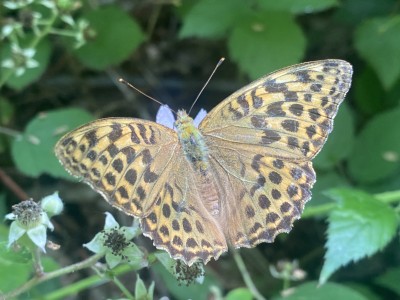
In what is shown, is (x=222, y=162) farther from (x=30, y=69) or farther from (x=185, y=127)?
(x=30, y=69)

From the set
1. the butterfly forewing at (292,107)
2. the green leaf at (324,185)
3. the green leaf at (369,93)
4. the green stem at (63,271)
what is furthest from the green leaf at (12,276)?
the green leaf at (369,93)

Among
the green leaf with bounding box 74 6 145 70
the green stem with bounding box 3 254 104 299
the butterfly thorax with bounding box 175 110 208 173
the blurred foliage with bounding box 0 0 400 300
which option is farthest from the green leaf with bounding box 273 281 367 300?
the green leaf with bounding box 74 6 145 70

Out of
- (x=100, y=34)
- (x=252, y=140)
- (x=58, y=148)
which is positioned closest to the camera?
(x=58, y=148)

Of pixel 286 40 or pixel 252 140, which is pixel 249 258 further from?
pixel 252 140

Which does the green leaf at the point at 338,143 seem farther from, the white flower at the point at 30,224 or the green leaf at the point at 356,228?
the white flower at the point at 30,224

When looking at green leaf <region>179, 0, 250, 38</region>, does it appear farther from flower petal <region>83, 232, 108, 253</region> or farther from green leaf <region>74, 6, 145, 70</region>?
flower petal <region>83, 232, 108, 253</region>

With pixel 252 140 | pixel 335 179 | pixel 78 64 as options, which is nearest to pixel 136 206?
pixel 252 140

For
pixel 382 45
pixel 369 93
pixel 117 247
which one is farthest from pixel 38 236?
pixel 369 93

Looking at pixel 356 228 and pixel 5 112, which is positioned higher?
pixel 356 228
